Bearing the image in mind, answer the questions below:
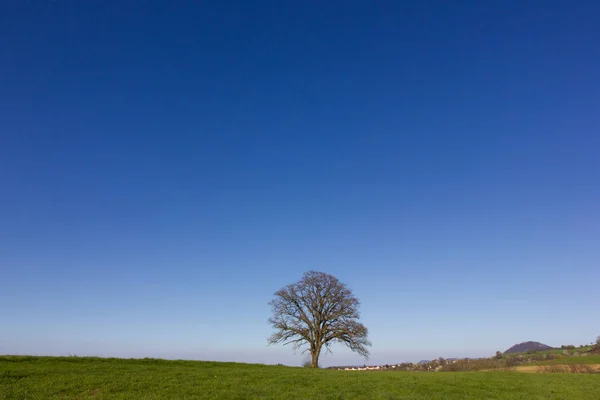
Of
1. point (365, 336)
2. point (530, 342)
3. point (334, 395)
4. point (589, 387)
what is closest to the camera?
point (334, 395)

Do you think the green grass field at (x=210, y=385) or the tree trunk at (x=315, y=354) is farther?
the tree trunk at (x=315, y=354)

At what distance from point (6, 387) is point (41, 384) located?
145 centimetres

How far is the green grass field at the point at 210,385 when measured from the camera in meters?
18.9

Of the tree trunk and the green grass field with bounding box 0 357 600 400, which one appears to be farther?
the tree trunk

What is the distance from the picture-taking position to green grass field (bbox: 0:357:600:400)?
18875mm

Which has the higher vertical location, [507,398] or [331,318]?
[331,318]

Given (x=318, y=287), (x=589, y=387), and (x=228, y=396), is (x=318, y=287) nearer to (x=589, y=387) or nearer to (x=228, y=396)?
(x=589, y=387)

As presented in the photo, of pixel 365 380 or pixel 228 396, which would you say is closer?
pixel 228 396

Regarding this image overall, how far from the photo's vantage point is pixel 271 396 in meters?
20.1

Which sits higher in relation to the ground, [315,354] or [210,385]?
[210,385]

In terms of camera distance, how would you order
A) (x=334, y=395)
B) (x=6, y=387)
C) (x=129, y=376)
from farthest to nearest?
(x=129, y=376)
(x=334, y=395)
(x=6, y=387)

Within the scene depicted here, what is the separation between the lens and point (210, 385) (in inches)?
858

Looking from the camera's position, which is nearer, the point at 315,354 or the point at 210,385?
the point at 210,385

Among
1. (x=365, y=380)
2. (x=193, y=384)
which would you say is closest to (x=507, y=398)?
(x=365, y=380)
